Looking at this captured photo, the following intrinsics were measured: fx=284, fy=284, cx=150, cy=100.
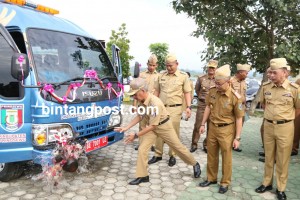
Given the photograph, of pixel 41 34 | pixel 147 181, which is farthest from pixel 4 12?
pixel 147 181

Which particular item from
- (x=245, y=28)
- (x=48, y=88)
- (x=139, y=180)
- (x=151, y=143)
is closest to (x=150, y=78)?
(x=151, y=143)

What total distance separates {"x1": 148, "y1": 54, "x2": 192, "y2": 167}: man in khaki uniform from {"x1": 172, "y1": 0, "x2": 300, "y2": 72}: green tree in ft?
8.94

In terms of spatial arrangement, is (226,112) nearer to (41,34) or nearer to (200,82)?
(200,82)

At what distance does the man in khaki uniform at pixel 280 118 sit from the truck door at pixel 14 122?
121 inches

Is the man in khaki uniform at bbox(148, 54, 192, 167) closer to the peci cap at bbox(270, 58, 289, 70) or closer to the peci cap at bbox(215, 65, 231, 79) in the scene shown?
the peci cap at bbox(215, 65, 231, 79)

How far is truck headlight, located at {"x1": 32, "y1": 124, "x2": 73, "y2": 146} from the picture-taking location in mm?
3477

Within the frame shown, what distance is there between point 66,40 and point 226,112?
256 centimetres

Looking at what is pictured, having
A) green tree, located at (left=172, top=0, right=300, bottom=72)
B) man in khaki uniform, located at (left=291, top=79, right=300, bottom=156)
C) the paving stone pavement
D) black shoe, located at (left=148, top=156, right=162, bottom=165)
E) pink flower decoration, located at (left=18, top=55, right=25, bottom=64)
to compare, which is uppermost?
green tree, located at (left=172, top=0, right=300, bottom=72)

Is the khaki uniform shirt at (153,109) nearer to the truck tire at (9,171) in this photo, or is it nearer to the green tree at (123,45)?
the truck tire at (9,171)

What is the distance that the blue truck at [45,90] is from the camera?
348cm

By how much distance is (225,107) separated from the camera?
3.62m

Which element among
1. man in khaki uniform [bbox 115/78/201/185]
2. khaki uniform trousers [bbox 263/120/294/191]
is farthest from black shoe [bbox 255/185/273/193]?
man in khaki uniform [bbox 115/78/201/185]

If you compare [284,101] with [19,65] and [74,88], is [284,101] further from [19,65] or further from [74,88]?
[19,65]

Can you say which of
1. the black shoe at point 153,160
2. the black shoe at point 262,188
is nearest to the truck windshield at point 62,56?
the black shoe at point 153,160
